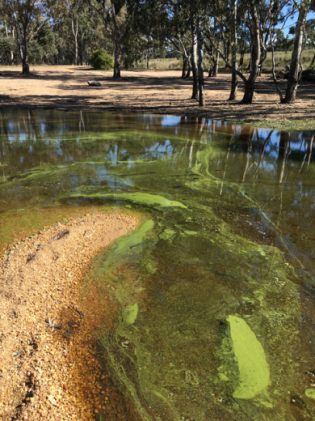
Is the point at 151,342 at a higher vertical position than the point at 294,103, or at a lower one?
lower

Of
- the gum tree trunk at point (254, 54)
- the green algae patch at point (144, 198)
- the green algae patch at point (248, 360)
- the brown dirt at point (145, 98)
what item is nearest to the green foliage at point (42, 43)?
the brown dirt at point (145, 98)

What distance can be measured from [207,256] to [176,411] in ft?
5.75

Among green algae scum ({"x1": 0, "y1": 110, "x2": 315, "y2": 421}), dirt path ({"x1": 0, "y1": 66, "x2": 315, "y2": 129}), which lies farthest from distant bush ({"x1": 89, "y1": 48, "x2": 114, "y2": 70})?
green algae scum ({"x1": 0, "y1": 110, "x2": 315, "y2": 421})

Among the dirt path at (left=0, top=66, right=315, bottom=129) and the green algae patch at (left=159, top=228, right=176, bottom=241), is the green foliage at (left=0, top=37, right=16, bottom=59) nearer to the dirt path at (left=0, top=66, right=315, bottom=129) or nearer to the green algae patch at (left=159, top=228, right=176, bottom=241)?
the dirt path at (left=0, top=66, right=315, bottom=129)

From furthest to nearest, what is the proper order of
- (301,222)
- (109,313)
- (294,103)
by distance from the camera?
(294,103), (301,222), (109,313)

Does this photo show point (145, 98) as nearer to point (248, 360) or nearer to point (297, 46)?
point (297, 46)

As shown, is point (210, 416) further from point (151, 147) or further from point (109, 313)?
point (151, 147)

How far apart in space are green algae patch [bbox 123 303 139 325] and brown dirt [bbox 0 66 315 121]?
10458mm

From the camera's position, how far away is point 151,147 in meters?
7.79

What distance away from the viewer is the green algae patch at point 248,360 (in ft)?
6.72

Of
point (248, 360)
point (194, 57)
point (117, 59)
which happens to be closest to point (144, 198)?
point (248, 360)

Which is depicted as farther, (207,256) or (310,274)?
(207,256)

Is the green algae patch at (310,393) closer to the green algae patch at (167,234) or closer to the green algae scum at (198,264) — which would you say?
the green algae scum at (198,264)

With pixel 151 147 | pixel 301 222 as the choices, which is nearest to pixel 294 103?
pixel 151 147
